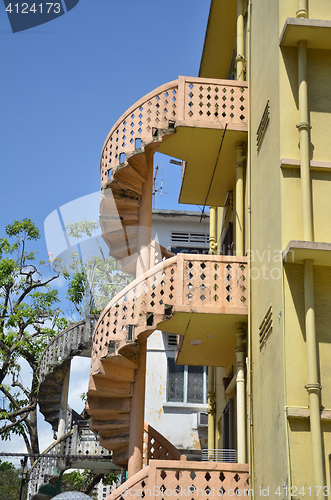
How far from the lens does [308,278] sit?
8.12m

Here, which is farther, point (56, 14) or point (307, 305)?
point (56, 14)

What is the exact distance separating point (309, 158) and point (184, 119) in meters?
4.26

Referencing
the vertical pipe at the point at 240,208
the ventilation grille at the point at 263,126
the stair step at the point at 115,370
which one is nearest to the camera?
the ventilation grille at the point at 263,126

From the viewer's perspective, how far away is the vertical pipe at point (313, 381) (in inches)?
277

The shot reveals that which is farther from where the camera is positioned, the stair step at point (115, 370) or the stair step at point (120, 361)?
the stair step at point (115, 370)

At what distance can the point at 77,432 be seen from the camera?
1895cm

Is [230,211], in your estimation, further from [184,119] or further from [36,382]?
[36,382]

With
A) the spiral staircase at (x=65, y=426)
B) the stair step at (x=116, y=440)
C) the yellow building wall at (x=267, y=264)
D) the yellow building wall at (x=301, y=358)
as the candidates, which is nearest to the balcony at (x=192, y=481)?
the yellow building wall at (x=267, y=264)

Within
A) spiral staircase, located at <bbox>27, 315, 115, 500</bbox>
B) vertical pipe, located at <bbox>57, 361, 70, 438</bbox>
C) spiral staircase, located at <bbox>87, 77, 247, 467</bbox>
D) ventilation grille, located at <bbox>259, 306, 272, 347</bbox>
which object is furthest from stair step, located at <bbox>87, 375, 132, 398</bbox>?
vertical pipe, located at <bbox>57, 361, 70, 438</bbox>

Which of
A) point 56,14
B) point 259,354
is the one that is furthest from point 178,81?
point 259,354

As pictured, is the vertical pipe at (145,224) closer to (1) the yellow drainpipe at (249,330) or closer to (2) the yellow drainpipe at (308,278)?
(1) the yellow drainpipe at (249,330)

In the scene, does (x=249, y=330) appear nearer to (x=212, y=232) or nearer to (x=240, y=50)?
(x=240, y=50)

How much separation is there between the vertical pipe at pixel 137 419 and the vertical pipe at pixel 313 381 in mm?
4527

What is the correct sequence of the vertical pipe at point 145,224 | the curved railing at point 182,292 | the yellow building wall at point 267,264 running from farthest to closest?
the vertical pipe at point 145,224 < the curved railing at point 182,292 < the yellow building wall at point 267,264
